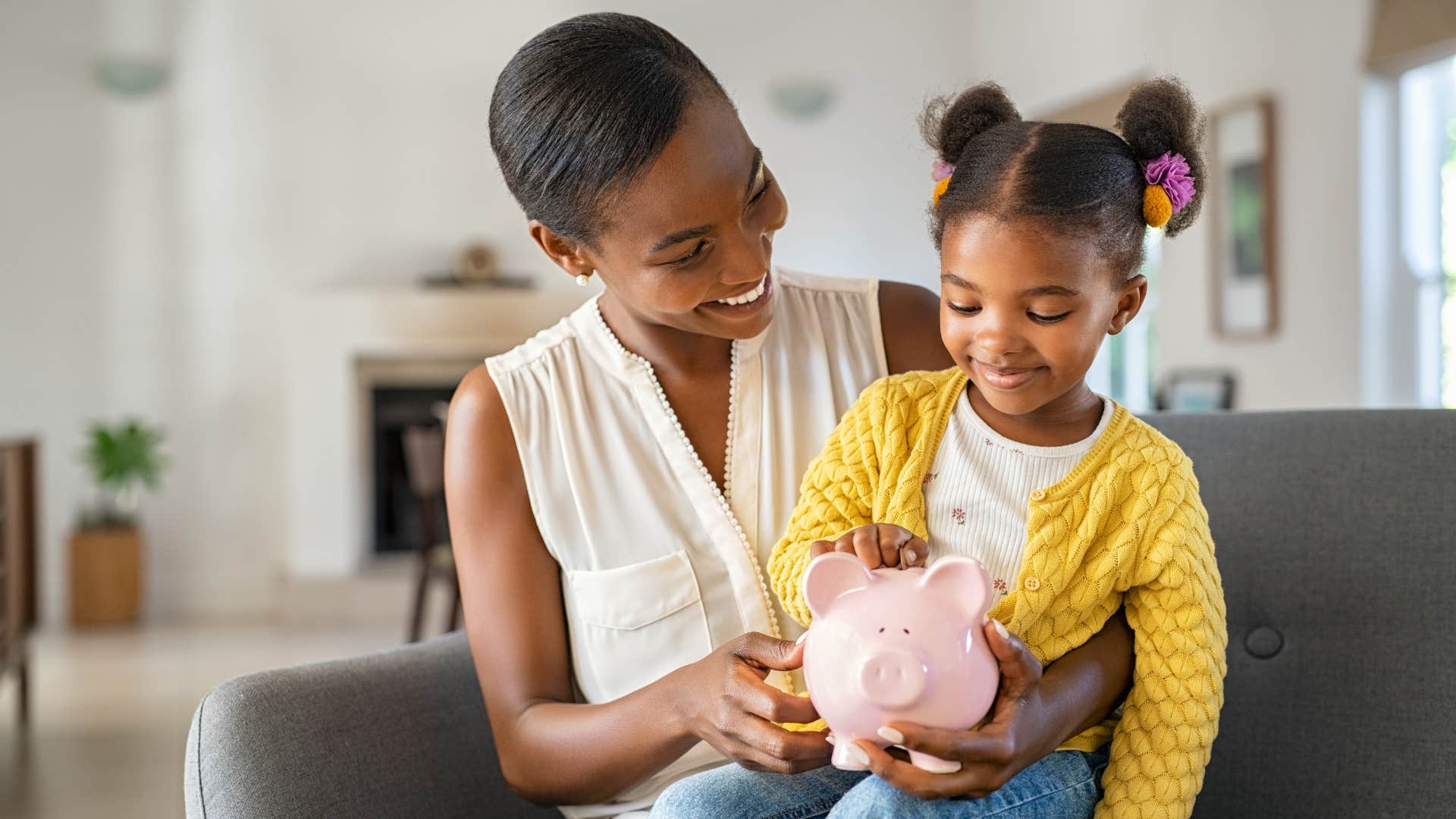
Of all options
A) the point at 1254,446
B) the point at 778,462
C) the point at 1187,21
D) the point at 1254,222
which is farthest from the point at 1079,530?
the point at 1187,21

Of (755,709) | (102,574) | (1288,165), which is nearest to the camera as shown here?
(755,709)

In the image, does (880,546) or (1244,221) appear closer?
(880,546)

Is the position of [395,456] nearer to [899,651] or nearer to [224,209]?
[224,209]

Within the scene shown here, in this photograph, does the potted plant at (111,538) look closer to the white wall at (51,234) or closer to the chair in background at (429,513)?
the white wall at (51,234)

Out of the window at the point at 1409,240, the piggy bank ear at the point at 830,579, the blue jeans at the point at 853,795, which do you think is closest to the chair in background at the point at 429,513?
the window at the point at 1409,240

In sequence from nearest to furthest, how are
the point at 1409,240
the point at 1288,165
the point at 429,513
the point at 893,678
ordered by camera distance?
1. the point at 893,678
2. the point at 1409,240
3. the point at 1288,165
4. the point at 429,513

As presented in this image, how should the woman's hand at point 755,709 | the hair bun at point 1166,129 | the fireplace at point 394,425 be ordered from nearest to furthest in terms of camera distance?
the woman's hand at point 755,709, the hair bun at point 1166,129, the fireplace at point 394,425

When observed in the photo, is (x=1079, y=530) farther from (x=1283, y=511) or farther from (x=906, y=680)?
(x=1283, y=511)

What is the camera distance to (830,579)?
1.09m

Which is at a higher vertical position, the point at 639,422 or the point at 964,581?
the point at 639,422

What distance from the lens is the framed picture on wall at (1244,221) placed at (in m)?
4.82

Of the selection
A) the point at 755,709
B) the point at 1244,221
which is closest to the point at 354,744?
the point at 755,709

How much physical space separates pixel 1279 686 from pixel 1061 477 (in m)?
0.53

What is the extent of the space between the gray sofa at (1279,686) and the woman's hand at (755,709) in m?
0.53
